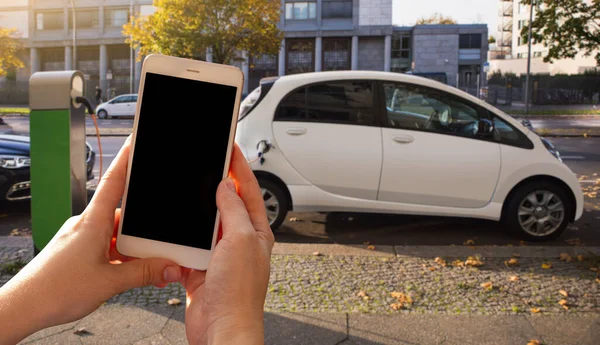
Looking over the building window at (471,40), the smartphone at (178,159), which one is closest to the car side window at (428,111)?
the smartphone at (178,159)

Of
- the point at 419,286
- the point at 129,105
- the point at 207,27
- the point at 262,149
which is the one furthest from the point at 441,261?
the point at 129,105

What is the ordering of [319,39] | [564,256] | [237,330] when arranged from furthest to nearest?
1. [319,39]
2. [564,256]
3. [237,330]

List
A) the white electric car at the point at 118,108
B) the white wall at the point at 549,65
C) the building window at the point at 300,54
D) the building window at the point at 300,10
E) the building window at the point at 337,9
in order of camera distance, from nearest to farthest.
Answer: the white electric car at the point at 118,108 → the building window at the point at 337,9 → the building window at the point at 300,10 → the building window at the point at 300,54 → the white wall at the point at 549,65

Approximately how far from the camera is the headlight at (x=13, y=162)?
8359 millimetres

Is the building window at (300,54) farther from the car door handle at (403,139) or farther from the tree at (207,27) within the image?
the car door handle at (403,139)

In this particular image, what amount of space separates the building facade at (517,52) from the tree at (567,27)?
1851 inches

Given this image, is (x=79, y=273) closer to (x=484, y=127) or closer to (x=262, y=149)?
(x=262, y=149)

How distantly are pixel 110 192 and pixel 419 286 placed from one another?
3.72 m

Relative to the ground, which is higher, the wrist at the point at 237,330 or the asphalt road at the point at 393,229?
the wrist at the point at 237,330

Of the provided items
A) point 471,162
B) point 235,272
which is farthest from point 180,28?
point 235,272

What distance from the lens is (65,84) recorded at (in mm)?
4578

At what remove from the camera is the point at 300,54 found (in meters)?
62.3

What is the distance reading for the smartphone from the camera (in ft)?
5.34

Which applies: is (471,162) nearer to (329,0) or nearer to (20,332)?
(20,332)
